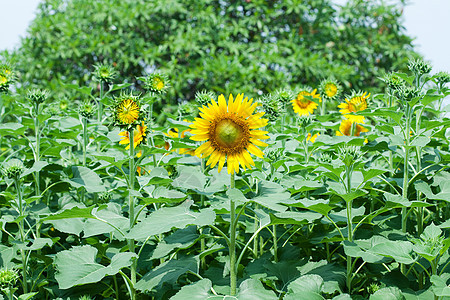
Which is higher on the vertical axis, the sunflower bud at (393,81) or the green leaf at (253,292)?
the sunflower bud at (393,81)

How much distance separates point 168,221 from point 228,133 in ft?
1.40

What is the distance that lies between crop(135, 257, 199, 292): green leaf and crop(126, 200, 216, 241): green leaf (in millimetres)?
205

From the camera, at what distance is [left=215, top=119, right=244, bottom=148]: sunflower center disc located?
1884 millimetres

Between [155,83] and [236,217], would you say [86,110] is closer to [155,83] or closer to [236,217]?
[155,83]

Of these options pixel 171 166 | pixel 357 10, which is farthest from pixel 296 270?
pixel 357 10

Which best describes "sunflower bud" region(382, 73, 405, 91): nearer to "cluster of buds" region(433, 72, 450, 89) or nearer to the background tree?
"cluster of buds" region(433, 72, 450, 89)

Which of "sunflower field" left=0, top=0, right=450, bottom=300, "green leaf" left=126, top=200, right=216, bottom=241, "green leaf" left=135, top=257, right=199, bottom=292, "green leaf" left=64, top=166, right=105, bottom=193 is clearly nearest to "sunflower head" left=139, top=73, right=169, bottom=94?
"sunflower field" left=0, top=0, right=450, bottom=300

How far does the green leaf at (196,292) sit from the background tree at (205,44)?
5474 millimetres

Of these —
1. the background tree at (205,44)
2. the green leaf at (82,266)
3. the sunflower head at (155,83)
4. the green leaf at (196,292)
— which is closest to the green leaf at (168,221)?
the green leaf at (82,266)

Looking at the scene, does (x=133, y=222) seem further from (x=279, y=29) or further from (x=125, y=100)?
(x=279, y=29)

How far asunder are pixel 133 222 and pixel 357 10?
327 inches

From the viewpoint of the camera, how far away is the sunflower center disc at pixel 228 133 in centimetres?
188

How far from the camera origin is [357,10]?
9.12m

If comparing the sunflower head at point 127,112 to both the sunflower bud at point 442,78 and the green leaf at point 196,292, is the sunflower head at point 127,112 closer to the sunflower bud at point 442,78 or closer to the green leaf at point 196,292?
the green leaf at point 196,292
